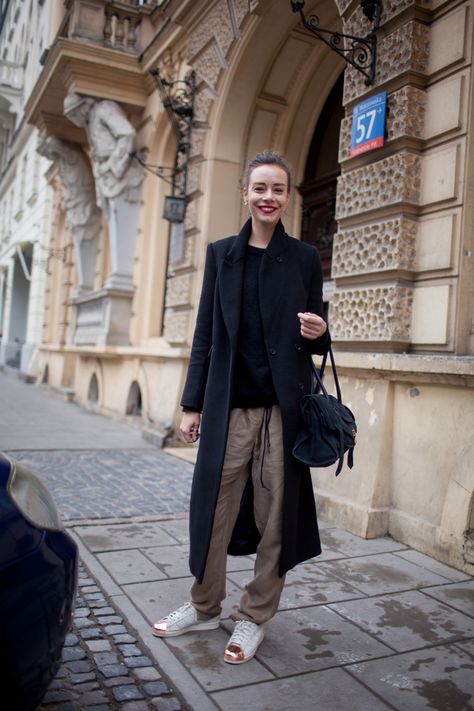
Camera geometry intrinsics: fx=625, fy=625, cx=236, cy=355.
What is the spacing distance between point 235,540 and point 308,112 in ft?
19.9

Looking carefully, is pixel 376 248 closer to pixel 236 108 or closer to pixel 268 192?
pixel 268 192

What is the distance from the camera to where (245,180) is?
103 inches

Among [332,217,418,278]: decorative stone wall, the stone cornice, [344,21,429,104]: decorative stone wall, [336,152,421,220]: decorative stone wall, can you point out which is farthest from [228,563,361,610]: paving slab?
the stone cornice

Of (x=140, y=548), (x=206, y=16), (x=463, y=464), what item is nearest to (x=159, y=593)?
(x=140, y=548)

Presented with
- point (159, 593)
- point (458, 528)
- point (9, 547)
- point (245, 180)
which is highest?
point (245, 180)

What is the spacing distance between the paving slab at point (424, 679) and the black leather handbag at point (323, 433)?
834mm

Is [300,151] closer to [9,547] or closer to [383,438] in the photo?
[383,438]

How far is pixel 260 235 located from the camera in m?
2.62

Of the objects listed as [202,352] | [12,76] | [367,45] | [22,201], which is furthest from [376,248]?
[12,76]

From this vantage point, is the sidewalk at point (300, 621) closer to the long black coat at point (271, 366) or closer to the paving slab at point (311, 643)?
the paving slab at point (311, 643)

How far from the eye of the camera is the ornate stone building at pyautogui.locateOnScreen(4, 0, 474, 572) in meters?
4.04

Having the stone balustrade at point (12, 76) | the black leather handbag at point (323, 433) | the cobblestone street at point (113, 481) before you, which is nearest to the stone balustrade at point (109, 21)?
the cobblestone street at point (113, 481)

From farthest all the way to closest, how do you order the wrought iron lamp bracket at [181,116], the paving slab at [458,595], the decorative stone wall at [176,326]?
the wrought iron lamp bracket at [181,116] < the decorative stone wall at [176,326] < the paving slab at [458,595]

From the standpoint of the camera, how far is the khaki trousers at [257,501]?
8.18 feet
